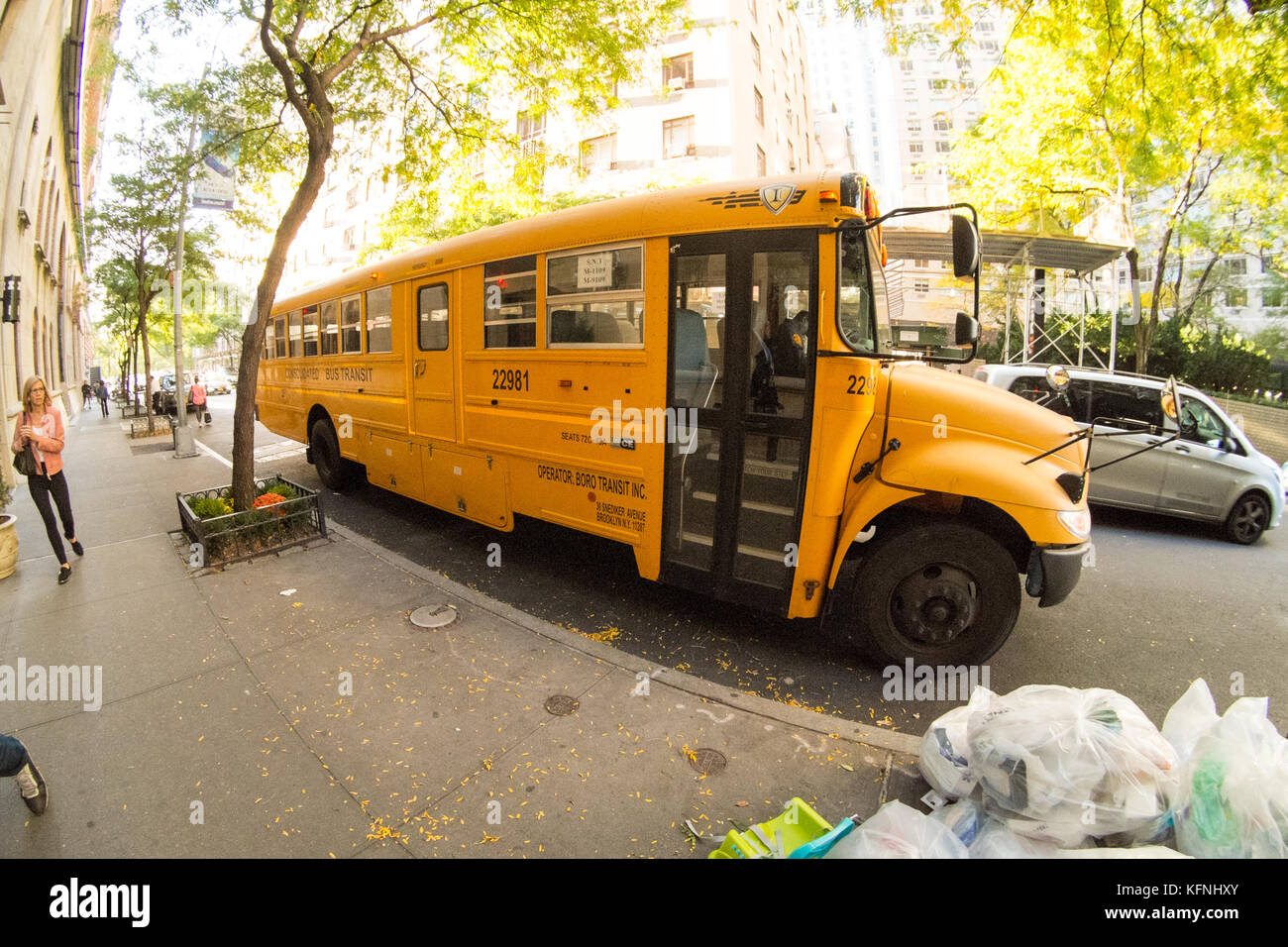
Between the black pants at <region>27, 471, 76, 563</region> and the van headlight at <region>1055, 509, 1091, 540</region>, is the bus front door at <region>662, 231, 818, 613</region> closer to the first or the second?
the van headlight at <region>1055, 509, 1091, 540</region>

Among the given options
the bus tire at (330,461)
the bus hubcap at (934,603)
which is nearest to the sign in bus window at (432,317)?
the bus tire at (330,461)

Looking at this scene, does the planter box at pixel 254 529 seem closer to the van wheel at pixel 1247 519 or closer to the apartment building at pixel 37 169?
the apartment building at pixel 37 169

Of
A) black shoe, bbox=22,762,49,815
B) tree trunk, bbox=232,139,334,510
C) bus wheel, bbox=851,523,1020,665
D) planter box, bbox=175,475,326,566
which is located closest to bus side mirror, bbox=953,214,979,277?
bus wheel, bbox=851,523,1020,665

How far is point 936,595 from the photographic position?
399 centimetres

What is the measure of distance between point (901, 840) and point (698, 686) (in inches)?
73.1

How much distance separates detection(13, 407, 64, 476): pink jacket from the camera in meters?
5.83

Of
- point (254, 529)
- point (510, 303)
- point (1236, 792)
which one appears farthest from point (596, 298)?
point (254, 529)

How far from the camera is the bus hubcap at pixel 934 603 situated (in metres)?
3.95

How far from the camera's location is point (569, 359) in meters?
4.95

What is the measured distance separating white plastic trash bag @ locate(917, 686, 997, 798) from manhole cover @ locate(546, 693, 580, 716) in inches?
77.2

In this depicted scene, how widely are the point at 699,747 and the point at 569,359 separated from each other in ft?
10.1

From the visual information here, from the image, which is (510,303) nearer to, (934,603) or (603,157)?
(934,603)
